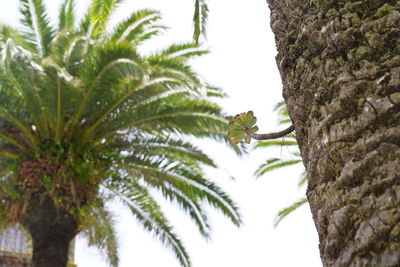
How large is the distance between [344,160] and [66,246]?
9210 millimetres

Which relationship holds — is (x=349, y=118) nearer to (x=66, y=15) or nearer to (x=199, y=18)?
(x=199, y=18)

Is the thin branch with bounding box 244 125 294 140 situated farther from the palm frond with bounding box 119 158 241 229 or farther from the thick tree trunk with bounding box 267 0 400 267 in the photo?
the palm frond with bounding box 119 158 241 229

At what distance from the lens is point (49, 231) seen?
9516mm

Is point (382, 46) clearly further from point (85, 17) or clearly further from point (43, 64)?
point (85, 17)

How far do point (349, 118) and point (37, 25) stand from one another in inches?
427

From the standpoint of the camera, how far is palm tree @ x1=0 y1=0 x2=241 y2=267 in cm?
930

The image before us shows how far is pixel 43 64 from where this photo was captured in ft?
30.1

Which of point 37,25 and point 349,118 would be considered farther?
point 37,25

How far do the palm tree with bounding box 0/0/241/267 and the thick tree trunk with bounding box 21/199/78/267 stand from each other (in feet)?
0.06

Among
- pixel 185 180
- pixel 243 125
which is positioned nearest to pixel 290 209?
pixel 185 180

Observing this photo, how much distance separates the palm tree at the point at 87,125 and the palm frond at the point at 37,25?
0.07 feet

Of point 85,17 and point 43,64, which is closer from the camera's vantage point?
point 43,64

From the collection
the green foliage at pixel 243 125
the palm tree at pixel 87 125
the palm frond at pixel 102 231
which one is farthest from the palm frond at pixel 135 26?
the green foliage at pixel 243 125

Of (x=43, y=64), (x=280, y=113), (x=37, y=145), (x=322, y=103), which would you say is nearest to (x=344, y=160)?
(x=322, y=103)
